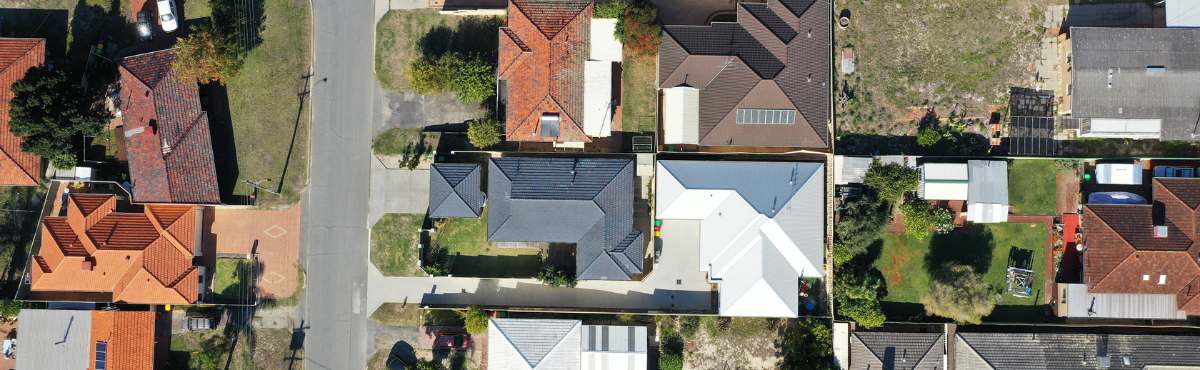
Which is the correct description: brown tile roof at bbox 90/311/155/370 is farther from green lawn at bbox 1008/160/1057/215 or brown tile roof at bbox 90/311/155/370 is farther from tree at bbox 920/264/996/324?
green lawn at bbox 1008/160/1057/215

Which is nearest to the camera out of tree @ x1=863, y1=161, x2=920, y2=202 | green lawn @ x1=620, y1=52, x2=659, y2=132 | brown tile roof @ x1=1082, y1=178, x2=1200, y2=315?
brown tile roof @ x1=1082, y1=178, x2=1200, y2=315

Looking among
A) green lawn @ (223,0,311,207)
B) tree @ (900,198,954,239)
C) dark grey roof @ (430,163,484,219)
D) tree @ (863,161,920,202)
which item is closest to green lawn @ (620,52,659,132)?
dark grey roof @ (430,163,484,219)

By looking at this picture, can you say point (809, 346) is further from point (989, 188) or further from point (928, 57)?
point (928, 57)

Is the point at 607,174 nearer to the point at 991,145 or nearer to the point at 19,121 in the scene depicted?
the point at 991,145

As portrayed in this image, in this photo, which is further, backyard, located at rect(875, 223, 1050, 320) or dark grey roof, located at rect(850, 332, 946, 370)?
backyard, located at rect(875, 223, 1050, 320)

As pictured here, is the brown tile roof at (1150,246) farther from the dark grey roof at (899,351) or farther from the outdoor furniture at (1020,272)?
the dark grey roof at (899,351)

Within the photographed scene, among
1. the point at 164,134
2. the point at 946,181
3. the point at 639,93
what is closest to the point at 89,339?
the point at 164,134
